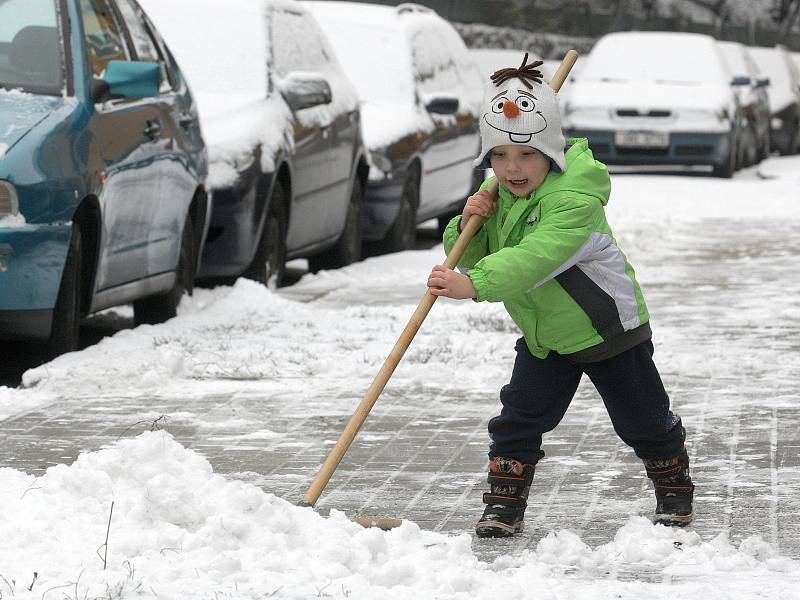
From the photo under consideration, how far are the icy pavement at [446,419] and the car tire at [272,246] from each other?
0.21 metres

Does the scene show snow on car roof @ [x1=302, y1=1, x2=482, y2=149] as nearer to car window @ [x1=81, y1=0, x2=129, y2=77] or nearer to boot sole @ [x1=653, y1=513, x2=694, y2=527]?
car window @ [x1=81, y1=0, x2=129, y2=77]

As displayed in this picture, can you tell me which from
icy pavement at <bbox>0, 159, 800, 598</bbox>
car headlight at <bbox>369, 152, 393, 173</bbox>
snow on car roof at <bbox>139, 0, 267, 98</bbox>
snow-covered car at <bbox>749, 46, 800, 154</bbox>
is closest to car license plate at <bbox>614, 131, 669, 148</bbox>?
snow-covered car at <bbox>749, 46, 800, 154</bbox>

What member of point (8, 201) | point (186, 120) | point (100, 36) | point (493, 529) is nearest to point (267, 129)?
point (186, 120)

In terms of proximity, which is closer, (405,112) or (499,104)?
(499,104)

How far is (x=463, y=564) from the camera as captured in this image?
4.26 metres

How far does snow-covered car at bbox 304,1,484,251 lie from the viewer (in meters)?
12.5

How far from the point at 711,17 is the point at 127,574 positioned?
4625 centimetres

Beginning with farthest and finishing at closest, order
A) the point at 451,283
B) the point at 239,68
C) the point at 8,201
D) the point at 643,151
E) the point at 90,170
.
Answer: the point at 643,151
the point at 239,68
the point at 90,170
the point at 8,201
the point at 451,283

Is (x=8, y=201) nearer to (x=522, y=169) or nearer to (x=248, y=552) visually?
(x=522, y=169)

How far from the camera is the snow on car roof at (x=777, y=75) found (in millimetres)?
28138

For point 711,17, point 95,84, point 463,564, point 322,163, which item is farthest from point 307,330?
point 711,17

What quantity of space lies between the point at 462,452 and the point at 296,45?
5.57 m

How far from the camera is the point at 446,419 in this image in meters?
6.62

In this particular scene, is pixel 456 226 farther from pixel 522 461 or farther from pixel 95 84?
pixel 95 84
